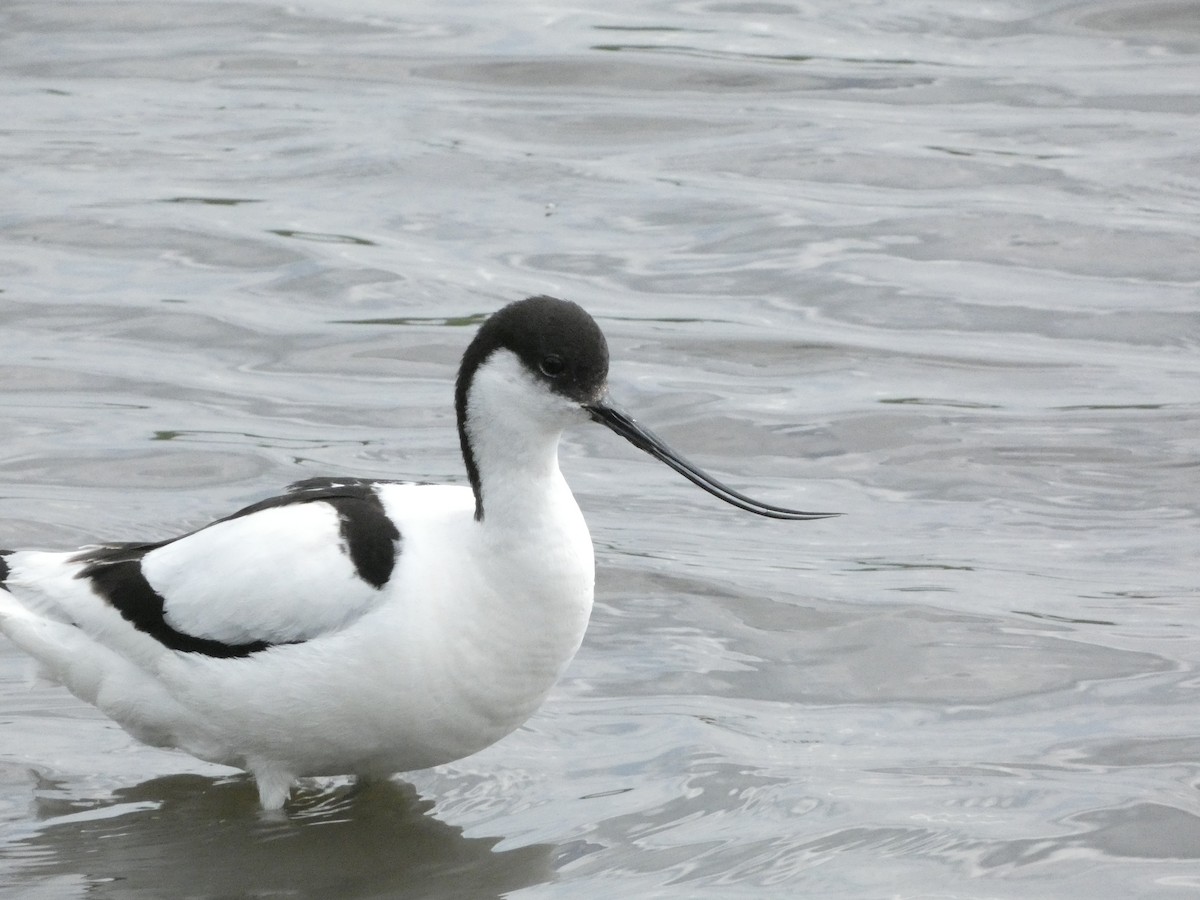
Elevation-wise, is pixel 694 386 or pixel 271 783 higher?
pixel 694 386

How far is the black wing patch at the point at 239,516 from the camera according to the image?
5.33 metres

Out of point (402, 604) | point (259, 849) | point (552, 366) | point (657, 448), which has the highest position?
point (552, 366)

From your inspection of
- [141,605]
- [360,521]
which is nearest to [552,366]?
[360,521]

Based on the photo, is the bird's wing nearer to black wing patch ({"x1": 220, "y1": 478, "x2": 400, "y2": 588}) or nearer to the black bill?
black wing patch ({"x1": 220, "y1": 478, "x2": 400, "y2": 588})

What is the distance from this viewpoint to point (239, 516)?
18.7ft

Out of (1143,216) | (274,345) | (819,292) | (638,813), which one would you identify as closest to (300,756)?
(638,813)

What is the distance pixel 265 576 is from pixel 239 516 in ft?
1.10

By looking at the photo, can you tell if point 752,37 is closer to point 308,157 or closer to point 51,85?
point 308,157

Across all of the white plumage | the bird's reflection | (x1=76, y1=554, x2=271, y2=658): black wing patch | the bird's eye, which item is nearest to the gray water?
the bird's reflection

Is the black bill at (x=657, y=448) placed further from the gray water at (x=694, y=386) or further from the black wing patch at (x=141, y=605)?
the black wing patch at (x=141, y=605)

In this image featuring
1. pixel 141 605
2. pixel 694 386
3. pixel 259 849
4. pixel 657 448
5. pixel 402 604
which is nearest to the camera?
pixel 402 604

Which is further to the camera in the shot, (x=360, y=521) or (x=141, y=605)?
(x=141, y=605)

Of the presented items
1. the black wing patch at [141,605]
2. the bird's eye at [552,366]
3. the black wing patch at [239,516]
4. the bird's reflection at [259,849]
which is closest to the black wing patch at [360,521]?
the black wing patch at [239,516]

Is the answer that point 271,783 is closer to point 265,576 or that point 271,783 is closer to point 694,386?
point 265,576
